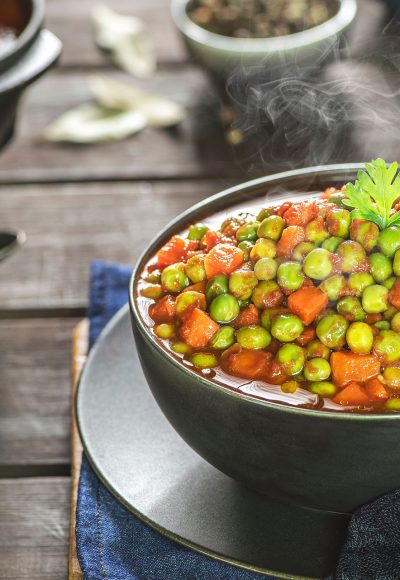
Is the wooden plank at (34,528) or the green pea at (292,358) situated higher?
the green pea at (292,358)

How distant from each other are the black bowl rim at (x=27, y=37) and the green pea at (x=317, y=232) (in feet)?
2.96

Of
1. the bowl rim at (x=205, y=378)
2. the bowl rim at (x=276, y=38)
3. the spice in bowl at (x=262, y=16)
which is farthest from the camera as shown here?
the spice in bowl at (x=262, y=16)

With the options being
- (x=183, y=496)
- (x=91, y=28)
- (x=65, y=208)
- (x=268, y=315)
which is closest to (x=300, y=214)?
(x=268, y=315)

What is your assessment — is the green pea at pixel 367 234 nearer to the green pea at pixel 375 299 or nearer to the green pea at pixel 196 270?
the green pea at pixel 375 299

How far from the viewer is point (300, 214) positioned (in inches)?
42.1

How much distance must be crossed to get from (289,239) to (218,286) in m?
0.10

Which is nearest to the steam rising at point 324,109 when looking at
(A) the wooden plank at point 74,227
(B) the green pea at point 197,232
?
(A) the wooden plank at point 74,227

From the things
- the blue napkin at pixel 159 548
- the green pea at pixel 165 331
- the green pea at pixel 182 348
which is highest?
the green pea at pixel 182 348

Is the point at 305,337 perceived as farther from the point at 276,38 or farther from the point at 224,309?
the point at 276,38

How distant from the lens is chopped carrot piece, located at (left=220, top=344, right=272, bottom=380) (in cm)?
99

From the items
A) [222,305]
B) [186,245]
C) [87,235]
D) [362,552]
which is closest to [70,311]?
[87,235]

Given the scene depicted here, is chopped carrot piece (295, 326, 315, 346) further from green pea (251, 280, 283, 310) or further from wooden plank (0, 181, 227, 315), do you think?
wooden plank (0, 181, 227, 315)

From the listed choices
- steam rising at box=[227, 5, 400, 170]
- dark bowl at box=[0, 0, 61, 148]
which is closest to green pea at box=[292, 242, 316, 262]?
steam rising at box=[227, 5, 400, 170]

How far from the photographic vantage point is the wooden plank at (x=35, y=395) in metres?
1.40
